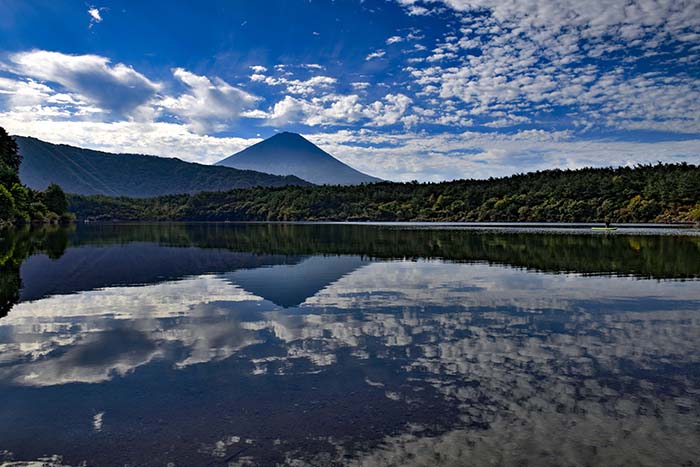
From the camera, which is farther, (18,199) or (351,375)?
(18,199)

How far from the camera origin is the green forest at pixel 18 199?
99875 mm

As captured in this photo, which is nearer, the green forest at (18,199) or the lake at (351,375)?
the lake at (351,375)

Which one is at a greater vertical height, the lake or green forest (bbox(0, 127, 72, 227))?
green forest (bbox(0, 127, 72, 227))

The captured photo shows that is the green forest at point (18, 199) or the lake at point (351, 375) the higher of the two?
the green forest at point (18, 199)

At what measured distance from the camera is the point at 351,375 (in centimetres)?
1081

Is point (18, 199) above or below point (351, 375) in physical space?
above

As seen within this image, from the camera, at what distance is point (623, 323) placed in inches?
626

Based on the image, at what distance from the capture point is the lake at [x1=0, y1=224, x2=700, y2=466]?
7578 millimetres

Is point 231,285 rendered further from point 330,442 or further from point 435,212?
point 435,212

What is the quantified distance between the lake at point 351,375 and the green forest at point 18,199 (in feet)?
304

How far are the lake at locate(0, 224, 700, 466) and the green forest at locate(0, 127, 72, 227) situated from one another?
9267 cm

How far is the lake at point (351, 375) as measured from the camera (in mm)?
7578

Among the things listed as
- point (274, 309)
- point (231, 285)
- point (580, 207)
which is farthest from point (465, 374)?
point (580, 207)

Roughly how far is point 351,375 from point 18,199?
416ft
